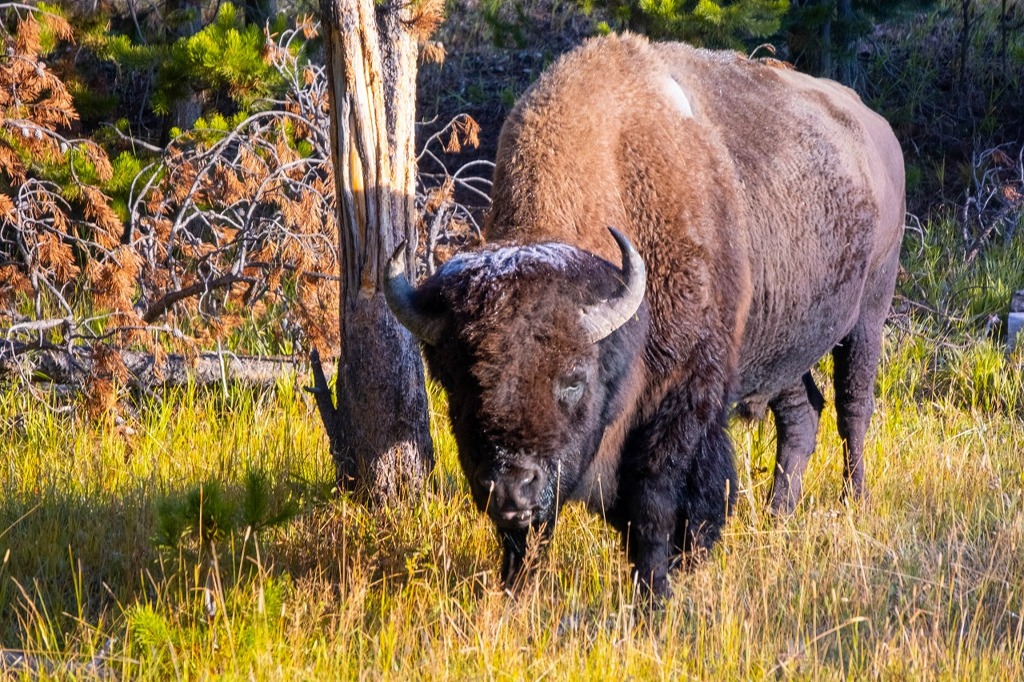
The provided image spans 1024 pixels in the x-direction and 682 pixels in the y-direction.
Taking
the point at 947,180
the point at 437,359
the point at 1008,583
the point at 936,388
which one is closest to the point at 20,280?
the point at 437,359

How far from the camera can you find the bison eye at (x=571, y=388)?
3.94m

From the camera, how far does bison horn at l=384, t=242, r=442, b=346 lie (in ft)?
13.4

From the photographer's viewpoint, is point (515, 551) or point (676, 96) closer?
point (515, 551)

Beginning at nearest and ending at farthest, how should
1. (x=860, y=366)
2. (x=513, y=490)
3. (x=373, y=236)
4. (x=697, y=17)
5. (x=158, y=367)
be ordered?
(x=513, y=490) < (x=373, y=236) < (x=158, y=367) < (x=860, y=366) < (x=697, y=17)

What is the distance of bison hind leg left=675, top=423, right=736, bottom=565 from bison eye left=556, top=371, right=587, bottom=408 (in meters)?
0.94

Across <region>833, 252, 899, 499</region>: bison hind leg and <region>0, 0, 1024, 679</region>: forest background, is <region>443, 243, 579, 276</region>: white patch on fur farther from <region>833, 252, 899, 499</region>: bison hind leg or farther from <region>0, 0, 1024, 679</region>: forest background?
<region>833, 252, 899, 499</region>: bison hind leg

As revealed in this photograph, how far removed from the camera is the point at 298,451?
6.12m

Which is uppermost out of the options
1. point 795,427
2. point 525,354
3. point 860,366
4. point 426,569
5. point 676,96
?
point 676,96

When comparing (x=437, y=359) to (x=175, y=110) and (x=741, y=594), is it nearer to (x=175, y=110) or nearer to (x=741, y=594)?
(x=741, y=594)

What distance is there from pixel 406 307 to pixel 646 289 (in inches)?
41.6

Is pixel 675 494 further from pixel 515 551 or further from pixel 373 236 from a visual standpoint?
pixel 373 236

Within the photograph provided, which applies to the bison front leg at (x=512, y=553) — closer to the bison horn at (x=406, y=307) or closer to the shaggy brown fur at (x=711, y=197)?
the shaggy brown fur at (x=711, y=197)

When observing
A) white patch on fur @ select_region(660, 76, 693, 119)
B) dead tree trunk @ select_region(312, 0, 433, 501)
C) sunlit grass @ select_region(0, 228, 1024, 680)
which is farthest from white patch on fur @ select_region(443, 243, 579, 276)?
white patch on fur @ select_region(660, 76, 693, 119)

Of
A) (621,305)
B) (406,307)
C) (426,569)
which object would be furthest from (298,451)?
(621,305)
